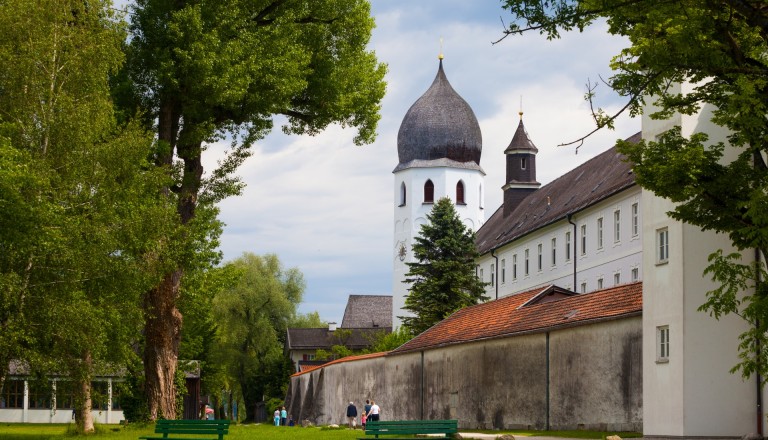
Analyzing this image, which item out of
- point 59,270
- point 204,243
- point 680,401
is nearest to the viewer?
point 59,270

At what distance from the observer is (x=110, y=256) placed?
26156 millimetres

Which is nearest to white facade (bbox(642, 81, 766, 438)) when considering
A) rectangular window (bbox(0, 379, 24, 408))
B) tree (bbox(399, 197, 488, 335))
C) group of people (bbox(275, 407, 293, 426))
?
tree (bbox(399, 197, 488, 335))

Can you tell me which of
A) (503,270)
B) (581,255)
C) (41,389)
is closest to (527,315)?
(41,389)

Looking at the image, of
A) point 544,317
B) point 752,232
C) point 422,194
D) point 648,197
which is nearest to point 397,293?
point 422,194

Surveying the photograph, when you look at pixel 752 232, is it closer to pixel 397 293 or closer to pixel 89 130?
pixel 89 130

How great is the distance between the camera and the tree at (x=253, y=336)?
83.2 metres

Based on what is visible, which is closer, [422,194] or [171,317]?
[171,317]

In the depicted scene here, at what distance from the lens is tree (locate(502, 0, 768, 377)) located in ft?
49.6

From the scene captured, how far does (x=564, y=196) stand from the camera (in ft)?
220

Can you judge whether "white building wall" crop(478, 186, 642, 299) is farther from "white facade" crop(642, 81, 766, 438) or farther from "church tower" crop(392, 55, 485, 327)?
"white facade" crop(642, 81, 766, 438)

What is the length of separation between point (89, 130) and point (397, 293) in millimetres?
69598

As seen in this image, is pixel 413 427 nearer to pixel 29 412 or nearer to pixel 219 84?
pixel 219 84

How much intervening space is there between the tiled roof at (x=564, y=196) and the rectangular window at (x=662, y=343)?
73.1 ft

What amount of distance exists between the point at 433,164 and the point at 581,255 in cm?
3516
